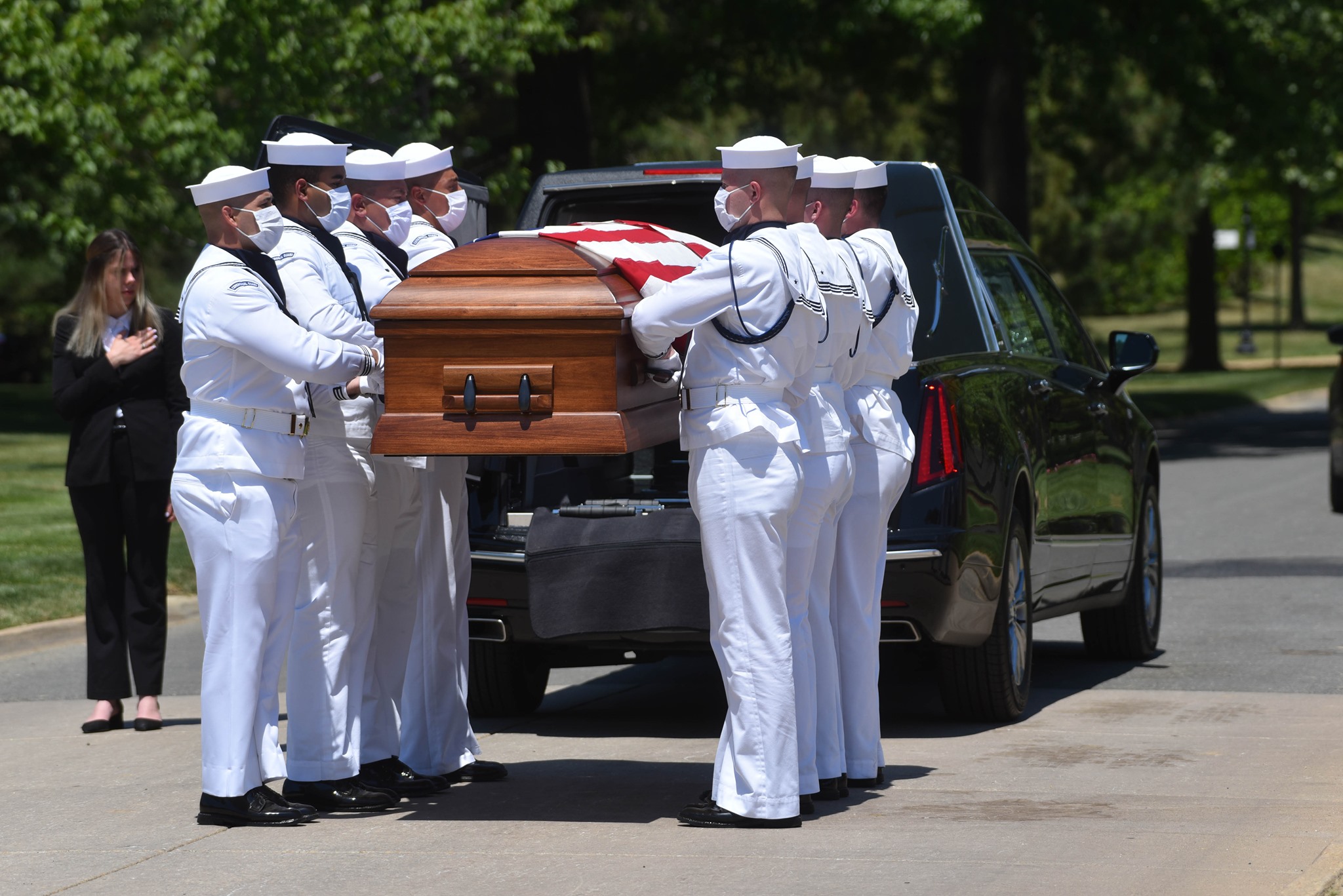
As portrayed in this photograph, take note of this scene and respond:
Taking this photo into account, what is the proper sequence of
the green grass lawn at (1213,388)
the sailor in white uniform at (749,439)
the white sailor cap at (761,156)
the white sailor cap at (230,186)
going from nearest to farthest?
the sailor in white uniform at (749,439) < the white sailor cap at (761,156) < the white sailor cap at (230,186) < the green grass lawn at (1213,388)

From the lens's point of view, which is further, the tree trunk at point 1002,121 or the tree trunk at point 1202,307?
the tree trunk at point 1202,307

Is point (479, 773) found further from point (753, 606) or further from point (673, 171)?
point (673, 171)

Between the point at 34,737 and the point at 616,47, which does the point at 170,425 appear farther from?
the point at 616,47

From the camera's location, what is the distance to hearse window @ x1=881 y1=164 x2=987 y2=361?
7.96m

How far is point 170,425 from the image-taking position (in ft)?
28.7

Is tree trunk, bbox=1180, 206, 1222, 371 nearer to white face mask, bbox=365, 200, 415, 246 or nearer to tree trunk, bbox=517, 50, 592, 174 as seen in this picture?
tree trunk, bbox=517, 50, 592, 174

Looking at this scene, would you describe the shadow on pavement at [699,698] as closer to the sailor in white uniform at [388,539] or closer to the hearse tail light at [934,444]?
the hearse tail light at [934,444]

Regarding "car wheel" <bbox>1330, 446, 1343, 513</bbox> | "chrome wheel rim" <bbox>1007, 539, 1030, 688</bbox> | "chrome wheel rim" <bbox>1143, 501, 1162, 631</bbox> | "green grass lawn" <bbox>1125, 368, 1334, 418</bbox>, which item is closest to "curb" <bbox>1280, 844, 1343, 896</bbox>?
"chrome wheel rim" <bbox>1007, 539, 1030, 688</bbox>

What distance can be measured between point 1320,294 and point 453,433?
7850cm

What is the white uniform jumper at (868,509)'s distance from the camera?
22.4ft

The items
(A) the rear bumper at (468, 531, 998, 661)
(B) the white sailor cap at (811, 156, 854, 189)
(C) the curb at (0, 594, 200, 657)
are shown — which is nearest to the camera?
(B) the white sailor cap at (811, 156, 854, 189)

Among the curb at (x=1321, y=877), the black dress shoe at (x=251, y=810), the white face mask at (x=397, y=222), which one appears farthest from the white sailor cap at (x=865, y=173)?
the black dress shoe at (x=251, y=810)

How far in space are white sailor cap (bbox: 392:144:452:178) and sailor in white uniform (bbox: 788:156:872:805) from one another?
51.9 inches

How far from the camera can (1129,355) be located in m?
9.33
